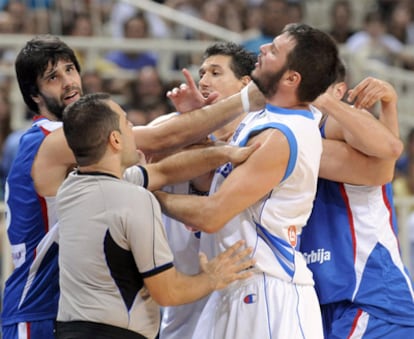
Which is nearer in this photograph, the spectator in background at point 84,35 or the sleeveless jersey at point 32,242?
the sleeveless jersey at point 32,242

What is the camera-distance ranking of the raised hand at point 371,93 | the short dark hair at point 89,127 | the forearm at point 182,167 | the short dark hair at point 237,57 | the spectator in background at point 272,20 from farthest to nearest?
the spectator in background at point 272,20
the short dark hair at point 237,57
the raised hand at point 371,93
the forearm at point 182,167
the short dark hair at point 89,127

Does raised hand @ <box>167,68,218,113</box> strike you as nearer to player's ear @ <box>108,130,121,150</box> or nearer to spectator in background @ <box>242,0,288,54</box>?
player's ear @ <box>108,130,121,150</box>

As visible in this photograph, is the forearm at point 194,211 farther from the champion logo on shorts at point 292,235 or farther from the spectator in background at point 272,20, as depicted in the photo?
the spectator in background at point 272,20

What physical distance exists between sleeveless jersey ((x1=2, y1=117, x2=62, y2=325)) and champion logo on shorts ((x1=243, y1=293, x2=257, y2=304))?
1.00m

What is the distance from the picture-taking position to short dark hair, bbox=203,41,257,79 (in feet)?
17.9

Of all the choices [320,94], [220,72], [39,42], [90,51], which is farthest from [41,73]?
[90,51]

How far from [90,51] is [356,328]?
681 cm

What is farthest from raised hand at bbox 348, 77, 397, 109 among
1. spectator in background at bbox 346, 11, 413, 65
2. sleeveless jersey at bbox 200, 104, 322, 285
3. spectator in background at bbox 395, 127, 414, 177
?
spectator in background at bbox 346, 11, 413, 65

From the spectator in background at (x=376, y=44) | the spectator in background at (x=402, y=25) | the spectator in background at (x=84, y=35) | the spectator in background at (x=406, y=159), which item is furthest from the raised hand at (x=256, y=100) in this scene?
the spectator in background at (x=402, y=25)

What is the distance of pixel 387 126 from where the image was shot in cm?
481

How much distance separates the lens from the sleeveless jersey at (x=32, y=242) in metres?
4.81

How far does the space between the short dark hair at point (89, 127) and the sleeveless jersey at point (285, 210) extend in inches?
26.5

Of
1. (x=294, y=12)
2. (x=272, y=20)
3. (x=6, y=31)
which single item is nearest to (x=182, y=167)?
(x=6, y=31)

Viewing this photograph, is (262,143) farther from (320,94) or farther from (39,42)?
(39,42)
